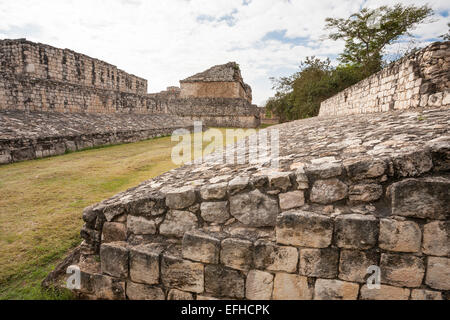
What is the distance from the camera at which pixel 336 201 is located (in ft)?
5.88

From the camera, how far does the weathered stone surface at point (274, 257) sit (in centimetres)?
181

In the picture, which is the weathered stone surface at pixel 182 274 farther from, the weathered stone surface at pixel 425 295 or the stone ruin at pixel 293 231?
the weathered stone surface at pixel 425 295

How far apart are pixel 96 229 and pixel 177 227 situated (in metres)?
0.94

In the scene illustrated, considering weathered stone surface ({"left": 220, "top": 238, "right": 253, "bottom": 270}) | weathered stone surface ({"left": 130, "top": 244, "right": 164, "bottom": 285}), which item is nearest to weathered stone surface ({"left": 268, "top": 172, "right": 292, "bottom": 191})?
weathered stone surface ({"left": 220, "top": 238, "right": 253, "bottom": 270})

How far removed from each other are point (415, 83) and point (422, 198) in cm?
353

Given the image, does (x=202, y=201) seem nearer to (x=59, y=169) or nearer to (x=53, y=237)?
(x=53, y=237)

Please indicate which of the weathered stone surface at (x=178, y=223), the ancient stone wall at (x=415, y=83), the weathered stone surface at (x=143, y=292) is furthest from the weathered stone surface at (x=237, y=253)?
the ancient stone wall at (x=415, y=83)

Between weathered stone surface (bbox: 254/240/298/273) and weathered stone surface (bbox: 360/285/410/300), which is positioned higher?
weathered stone surface (bbox: 254/240/298/273)

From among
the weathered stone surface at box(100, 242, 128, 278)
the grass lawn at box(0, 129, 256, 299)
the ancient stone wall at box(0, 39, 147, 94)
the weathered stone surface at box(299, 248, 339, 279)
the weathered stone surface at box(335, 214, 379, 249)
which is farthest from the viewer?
the ancient stone wall at box(0, 39, 147, 94)

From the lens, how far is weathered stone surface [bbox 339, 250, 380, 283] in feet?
5.48

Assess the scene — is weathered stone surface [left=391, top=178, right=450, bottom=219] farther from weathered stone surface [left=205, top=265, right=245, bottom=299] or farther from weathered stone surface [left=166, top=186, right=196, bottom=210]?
weathered stone surface [left=166, top=186, right=196, bottom=210]

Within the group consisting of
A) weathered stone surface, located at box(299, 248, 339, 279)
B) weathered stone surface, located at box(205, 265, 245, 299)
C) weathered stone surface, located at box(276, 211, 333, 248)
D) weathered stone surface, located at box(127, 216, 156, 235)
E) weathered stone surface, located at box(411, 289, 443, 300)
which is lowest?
weathered stone surface, located at box(205, 265, 245, 299)

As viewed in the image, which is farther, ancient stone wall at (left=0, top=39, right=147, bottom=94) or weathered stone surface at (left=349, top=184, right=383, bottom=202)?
ancient stone wall at (left=0, top=39, right=147, bottom=94)

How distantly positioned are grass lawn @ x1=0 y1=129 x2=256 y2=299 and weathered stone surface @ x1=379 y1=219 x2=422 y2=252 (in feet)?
9.72
